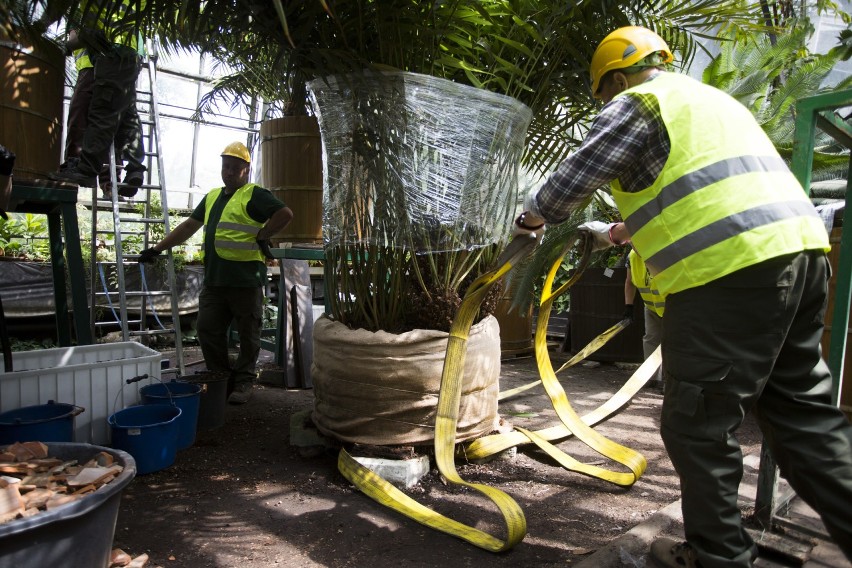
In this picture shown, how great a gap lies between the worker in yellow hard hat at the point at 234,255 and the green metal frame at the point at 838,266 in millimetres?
2936

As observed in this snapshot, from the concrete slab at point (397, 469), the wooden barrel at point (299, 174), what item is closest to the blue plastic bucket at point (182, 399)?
the concrete slab at point (397, 469)

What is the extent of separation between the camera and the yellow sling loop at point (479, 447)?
2.16m

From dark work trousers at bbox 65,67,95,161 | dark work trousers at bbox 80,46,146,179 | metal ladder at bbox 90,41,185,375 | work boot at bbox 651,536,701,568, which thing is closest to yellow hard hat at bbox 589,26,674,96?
work boot at bbox 651,536,701,568

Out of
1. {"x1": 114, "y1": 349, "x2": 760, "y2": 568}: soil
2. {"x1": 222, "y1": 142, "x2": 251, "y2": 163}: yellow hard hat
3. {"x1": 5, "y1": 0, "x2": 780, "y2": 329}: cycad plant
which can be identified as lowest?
{"x1": 114, "y1": 349, "x2": 760, "y2": 568}: soil

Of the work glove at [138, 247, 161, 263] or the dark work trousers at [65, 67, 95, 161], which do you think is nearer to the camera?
the work glove at [138, 247, 161, 263]

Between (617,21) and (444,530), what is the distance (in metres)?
2.34

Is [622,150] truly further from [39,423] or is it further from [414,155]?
[39,423]

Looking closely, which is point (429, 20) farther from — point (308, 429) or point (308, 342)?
point (308, 342)

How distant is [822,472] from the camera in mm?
1600

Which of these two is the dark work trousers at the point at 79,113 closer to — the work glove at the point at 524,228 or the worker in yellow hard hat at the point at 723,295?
the work glove at the point at 524,228

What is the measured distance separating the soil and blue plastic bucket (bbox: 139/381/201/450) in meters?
0.09

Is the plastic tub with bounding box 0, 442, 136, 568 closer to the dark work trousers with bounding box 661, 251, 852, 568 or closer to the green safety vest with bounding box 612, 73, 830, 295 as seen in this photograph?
the dark work trousers with bounding box 661, 251, 852, 568

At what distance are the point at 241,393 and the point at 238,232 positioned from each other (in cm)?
117

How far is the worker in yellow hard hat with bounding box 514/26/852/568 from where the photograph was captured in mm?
1532
